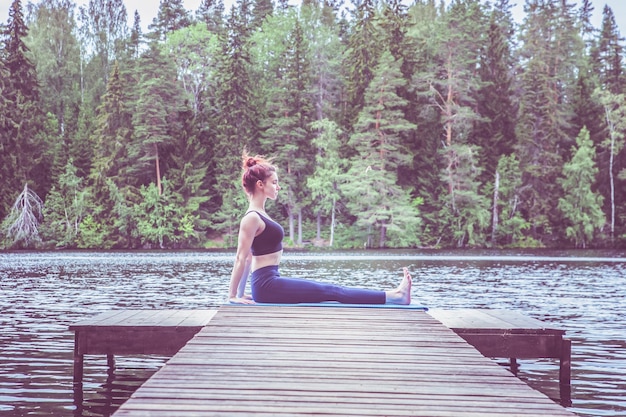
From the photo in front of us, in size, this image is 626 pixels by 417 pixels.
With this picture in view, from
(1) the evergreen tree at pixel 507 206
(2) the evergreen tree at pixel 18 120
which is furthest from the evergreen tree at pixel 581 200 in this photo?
(2) the evergreen tree at pixel 18 120

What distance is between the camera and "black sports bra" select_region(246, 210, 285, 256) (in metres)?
6.88

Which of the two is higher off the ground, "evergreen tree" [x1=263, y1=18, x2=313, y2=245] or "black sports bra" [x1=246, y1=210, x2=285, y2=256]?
"evergreen tree" [x1=263, y1=18, x2=313, y2=245]

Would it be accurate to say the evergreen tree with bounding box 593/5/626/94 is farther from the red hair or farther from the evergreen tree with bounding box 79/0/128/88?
the red hair

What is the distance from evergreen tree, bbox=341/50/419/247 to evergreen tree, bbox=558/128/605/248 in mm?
10746

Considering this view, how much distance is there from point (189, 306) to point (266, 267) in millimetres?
7831

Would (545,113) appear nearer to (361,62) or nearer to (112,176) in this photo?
(361,62)

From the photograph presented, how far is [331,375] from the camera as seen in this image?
4.26 metres

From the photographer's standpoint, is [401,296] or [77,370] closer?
[401,296]

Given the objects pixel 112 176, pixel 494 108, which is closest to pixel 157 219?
pixel 112 176

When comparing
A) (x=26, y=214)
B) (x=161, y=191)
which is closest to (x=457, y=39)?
(x=161, y=191)

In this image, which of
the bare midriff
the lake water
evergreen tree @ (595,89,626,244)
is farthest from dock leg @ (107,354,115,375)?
evergreen tree @ (595,89,626,244)

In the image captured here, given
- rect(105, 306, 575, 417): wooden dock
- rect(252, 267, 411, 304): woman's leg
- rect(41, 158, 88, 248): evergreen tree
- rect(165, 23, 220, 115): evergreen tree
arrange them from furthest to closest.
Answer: rect(165, 23, 220, 115): evergreen tree, rect(41, 158, 88, 248): evergreen tree, rect(252, 267, 411, 304): woman's leg, rect(105, 306, 575, 417): wooden dock

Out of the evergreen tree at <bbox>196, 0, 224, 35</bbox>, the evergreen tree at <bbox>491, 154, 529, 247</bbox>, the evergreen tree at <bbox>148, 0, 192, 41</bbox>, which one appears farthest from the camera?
the evergreen tree at <bbox>196, 0, 224, 35</bbox>

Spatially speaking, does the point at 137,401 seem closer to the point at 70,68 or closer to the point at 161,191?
the point at 161,191
